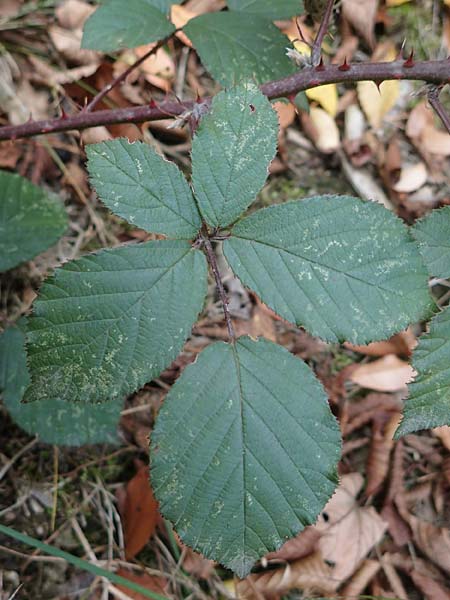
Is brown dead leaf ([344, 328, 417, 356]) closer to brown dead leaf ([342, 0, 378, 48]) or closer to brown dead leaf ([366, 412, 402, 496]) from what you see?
brown dead leaf ([366, 412, 402, 496])

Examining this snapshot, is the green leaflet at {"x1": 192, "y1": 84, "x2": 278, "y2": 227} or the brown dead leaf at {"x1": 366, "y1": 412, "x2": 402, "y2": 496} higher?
the green leaflet at {"x1": 192, "y1": 84, "x2": 278, "y2": 227}

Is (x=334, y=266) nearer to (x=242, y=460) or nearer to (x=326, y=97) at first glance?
(x=242, y=460)

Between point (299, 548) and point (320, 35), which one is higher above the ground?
point (320, 35)

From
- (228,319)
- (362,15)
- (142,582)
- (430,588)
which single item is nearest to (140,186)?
(228,319)

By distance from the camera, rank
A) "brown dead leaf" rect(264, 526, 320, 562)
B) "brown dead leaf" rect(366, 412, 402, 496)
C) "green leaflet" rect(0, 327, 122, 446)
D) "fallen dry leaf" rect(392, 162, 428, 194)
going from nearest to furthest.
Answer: "green leaflet" rect(0, 327, 122, 446) → "brown dead leaf" rect(264, 526, 320, 562) → "brown dead leaf" rect(366, 412, 402, 496) → "fallen dry leaf" rect(392, 162, 428, 194)

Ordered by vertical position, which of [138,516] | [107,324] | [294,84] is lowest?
[138,516]

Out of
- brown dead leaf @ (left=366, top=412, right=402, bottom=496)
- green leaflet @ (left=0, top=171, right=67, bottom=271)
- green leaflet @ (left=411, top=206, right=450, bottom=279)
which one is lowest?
brown dead leaf @ (left=366, top=412, right=402, bottom=496)

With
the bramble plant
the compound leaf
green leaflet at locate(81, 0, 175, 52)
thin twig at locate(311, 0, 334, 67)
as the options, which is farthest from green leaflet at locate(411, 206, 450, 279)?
green leaflet at locate(81, 0, 175, 52)

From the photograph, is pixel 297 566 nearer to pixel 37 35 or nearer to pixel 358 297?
pixel 358 297
